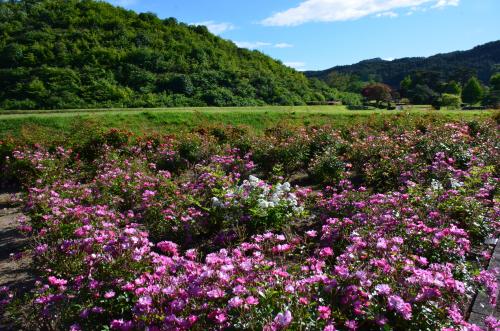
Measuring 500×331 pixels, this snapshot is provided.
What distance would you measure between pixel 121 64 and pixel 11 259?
22.8 meters

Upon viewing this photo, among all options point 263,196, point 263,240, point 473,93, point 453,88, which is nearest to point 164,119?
point 263,196

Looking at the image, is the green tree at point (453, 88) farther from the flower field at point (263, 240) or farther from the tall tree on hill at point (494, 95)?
the flower field at point (263, 240)

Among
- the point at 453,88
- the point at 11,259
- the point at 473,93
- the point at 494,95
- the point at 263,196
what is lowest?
the point at 494,95

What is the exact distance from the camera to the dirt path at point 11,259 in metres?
4.41

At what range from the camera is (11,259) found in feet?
14.7

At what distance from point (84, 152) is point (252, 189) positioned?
6138mm

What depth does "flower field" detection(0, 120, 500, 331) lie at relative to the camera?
271 cm

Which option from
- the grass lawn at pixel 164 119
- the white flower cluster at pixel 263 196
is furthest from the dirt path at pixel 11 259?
the grass lawn at pixel 164 119

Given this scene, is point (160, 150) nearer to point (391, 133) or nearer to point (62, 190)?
point (62, 190)

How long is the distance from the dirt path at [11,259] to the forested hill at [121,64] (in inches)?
538

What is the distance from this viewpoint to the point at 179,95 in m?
22.7

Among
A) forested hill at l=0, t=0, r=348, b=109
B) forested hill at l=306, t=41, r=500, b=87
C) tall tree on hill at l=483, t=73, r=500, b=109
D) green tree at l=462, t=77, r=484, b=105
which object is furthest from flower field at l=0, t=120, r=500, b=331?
forested hill at l=306, t=41, r=500, b=87

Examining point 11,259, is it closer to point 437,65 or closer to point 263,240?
point 263,240

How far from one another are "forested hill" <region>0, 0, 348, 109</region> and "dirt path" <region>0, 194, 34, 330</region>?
13657 mm
